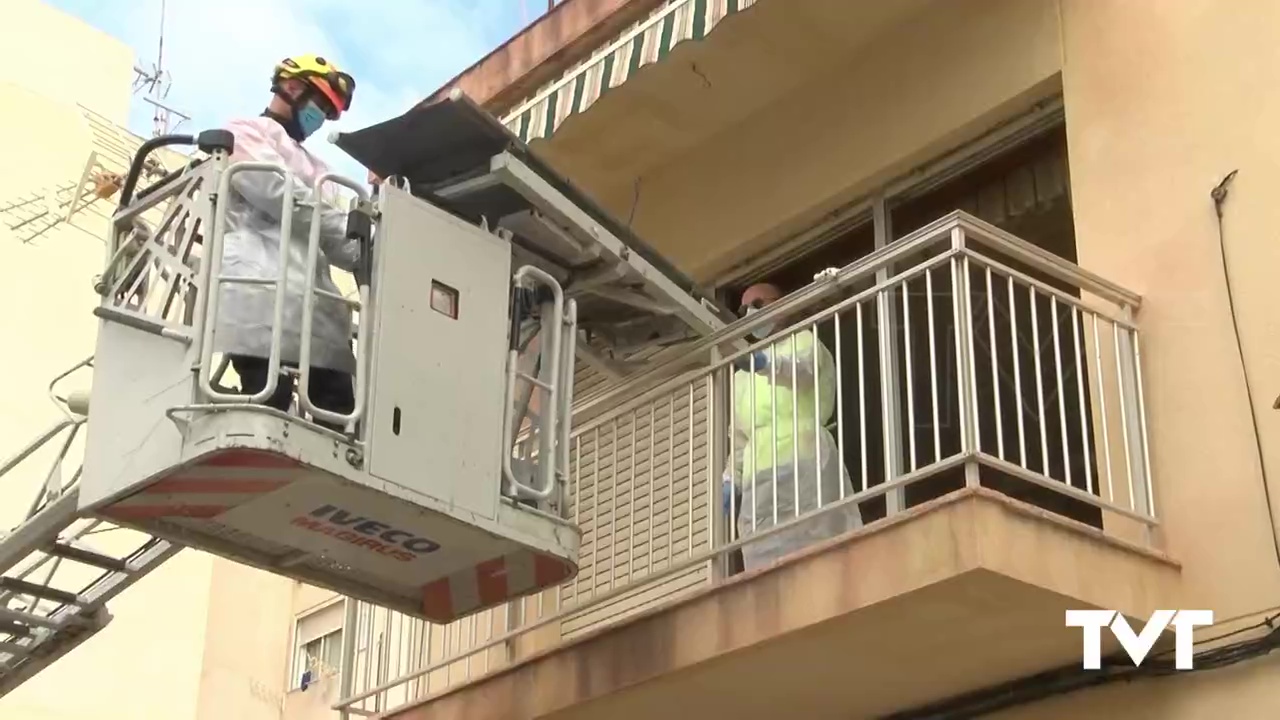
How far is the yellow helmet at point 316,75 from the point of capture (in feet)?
21.3

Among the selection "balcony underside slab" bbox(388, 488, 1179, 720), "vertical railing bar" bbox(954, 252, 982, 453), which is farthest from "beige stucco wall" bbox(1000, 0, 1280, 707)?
"vertical railing bar" bbox(954, 252, 982, 453)

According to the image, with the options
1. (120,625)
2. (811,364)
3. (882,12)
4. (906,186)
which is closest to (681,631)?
(811,364)

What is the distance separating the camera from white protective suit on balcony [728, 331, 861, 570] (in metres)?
6.88

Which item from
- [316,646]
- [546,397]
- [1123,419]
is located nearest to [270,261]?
[546,397]

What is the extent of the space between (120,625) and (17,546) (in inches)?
547

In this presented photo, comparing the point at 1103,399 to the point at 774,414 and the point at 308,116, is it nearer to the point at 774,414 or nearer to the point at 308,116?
the point at 774,414

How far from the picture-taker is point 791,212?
863 centimetres

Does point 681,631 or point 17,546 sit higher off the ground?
point 17,546

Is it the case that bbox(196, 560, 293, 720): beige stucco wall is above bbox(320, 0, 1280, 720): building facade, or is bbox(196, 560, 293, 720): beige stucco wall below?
above

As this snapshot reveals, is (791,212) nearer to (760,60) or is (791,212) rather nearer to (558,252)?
(760,60)

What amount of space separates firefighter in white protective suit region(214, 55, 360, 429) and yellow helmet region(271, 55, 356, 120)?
226 millimetres

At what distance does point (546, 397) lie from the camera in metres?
6.39

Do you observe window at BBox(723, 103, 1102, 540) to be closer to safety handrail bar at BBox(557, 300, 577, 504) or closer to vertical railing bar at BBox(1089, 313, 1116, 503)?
vertical railing bar at BBox(1089, 313, 1116, 503)

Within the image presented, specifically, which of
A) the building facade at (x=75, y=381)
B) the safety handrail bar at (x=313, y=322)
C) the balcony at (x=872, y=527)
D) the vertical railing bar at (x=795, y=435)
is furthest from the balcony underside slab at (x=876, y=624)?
the building facade at (x=75, y=381)
